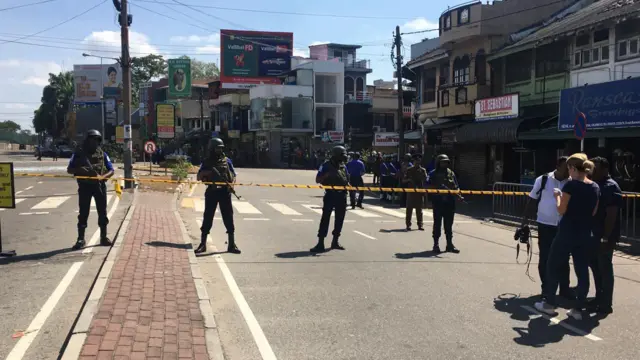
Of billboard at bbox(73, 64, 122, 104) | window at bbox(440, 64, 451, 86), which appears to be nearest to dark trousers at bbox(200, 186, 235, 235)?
window at bbox(440, 64, 451, 86)

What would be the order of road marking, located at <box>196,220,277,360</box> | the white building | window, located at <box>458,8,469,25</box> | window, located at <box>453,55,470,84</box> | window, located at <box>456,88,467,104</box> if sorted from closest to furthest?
1. road marking, located at <box>196,220,277,360</box>
2. window, located at <box>458,8,469,25</box>
3. window, located at <box>456,88,467,104</box>
4. window, located at <box>453,55,470,84</box>
5. the white building

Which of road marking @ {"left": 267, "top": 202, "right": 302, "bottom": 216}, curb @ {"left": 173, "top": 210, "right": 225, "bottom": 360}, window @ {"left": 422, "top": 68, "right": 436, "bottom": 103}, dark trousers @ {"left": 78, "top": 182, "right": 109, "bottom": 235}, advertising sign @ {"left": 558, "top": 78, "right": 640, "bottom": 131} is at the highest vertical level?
window @ {"left": 422, "top": 68, "right": 436, "bottom": 103}

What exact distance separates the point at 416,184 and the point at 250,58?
50065 mm

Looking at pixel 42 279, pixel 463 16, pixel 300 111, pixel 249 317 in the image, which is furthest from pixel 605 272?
pixel 300 111

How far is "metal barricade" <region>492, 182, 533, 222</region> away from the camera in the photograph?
1495 centimetres

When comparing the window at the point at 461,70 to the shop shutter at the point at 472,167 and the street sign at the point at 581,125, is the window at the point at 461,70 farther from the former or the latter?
the street sign at the point at 581,125

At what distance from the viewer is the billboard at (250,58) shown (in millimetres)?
60250

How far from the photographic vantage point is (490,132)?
20859 mm

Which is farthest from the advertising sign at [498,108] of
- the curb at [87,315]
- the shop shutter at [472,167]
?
the curb at [87,315]

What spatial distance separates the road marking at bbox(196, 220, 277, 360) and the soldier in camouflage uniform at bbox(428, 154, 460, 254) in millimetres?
3799

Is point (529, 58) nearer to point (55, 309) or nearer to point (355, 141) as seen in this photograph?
point (55, 309)

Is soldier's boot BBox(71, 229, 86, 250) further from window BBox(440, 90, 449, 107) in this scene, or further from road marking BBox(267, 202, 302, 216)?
window BBox(440, 90, 449, 107)

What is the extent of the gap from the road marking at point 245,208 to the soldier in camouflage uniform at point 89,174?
21.9ft

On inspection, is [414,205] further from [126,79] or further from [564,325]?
[126,79]
